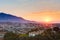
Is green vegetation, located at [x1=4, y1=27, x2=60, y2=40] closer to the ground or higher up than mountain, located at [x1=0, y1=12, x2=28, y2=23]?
closer to the ground

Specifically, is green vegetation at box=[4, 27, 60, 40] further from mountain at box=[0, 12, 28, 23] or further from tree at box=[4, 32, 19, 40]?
mountain at box=[0, 12, 28, 23]

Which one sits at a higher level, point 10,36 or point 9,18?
point 9,18

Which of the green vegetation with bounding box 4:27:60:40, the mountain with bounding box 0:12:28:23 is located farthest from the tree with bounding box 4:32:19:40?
the mountain with bounding box 0:12:28:23

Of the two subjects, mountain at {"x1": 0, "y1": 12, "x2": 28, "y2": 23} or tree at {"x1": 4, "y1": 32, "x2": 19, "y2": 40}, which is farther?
mountain at {"x1": 0, "y1": 12, "x2": 28, "y2": 23}

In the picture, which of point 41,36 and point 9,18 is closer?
point 41,36

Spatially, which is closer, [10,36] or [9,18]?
[10,36]

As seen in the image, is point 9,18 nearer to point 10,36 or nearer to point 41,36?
point 10,36

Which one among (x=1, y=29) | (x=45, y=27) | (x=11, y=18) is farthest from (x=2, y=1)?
(x=45, y=27)

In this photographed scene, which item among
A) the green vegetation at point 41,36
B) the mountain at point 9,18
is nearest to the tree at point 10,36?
the green vegetation at point 41,36

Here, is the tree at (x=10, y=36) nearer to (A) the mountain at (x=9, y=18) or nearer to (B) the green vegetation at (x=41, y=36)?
(B) the green vegetation at (x=41, y=36)

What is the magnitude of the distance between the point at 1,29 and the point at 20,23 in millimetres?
385

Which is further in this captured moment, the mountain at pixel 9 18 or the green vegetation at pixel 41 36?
the mountain at pixel 9 18

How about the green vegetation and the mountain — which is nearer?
the green vegetation

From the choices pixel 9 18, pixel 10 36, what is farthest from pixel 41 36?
pixel 9 18
